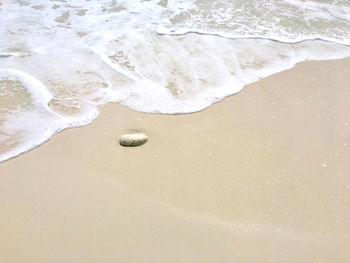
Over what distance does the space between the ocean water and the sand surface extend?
0.87 feet

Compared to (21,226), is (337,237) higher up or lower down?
higher up

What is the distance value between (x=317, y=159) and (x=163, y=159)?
1.08 metres

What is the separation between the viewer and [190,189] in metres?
2.34

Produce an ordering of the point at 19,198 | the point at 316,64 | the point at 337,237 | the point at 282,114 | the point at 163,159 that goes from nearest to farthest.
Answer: the point at 337,237 → the point at 19,198 → the point at 163,159 → the point at 282,114 → the point at 316,64

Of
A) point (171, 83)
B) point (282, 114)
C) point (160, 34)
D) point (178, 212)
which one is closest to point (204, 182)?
point (178, 212)

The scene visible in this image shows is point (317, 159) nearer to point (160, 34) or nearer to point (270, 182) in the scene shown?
point (270, 182)

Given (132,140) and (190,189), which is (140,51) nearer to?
(132,140)

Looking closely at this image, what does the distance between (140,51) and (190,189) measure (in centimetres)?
214

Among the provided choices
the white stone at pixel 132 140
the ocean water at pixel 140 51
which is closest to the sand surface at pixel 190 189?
the white stone at pixel 132 140

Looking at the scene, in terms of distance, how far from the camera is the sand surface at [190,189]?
6.62 feet

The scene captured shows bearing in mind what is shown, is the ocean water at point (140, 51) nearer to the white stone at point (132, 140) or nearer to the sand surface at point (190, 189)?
the sand surface at point (190, 189)

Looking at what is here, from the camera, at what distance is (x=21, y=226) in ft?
6.90

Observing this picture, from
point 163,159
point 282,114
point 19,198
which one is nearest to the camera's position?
point 19,198

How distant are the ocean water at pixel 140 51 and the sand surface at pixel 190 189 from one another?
0.87ft
